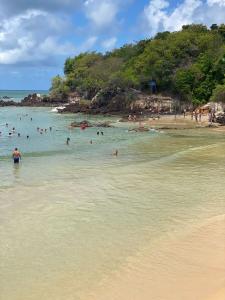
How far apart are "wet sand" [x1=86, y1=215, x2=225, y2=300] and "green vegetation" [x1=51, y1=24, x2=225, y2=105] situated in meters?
46.2

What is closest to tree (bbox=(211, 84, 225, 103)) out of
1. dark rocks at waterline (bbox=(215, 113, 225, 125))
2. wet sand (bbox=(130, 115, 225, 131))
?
dark rocks at waterline (bbox=(215, 113, 225, 125))

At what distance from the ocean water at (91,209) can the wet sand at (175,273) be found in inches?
6.3

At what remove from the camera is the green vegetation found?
71.8 meters

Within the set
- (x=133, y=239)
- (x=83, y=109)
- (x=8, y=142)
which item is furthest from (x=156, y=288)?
(x=83, y=109)

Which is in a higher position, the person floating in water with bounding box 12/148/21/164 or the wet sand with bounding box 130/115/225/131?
the wet sand with bounding box 130/115/225/131

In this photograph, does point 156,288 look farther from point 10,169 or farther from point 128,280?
point 10,169

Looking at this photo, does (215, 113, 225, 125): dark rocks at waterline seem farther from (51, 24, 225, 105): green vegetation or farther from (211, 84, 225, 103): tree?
(51, 24, 225, 105): green vegetation

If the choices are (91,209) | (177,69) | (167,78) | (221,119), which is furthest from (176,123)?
(91,209)

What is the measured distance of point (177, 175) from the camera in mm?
26516

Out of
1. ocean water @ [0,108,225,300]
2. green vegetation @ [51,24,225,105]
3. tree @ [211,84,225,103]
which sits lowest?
ocean water @ [0,108,225,300]

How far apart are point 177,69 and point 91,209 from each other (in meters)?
62.4

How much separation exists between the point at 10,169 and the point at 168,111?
154 ft

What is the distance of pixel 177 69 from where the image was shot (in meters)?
78.1

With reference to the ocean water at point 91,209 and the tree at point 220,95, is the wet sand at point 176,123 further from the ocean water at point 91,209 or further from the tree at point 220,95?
the ocean water at point 91,209
